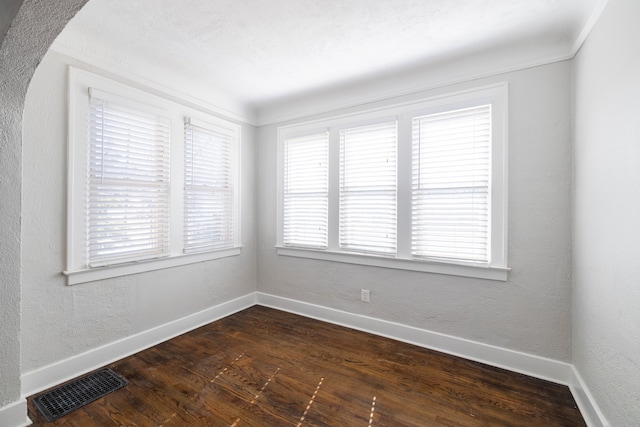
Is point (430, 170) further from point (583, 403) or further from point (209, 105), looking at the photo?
point (209, 105)

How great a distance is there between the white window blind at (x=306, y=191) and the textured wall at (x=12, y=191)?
2.35 meters

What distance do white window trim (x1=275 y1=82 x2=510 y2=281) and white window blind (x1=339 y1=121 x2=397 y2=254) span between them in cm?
8

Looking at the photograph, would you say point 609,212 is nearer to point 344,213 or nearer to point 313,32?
point 344,213

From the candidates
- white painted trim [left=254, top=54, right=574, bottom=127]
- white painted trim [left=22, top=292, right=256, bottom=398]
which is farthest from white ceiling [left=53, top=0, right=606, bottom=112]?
white painted trim [left=22, top=292, right=256, bottom=398]

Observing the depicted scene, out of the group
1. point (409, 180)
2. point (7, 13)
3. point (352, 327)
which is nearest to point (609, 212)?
point (409, 180)

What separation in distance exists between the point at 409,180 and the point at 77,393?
3.13 m

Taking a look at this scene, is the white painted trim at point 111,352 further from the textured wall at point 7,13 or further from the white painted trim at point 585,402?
the white painted trim at point 585,402

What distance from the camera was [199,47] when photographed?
2.36m

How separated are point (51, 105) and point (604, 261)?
382 cm

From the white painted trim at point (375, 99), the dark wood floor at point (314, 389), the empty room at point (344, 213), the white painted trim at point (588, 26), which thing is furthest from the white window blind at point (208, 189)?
the white painted trim at point (588, 26)

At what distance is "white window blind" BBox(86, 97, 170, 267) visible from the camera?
7.48 feet

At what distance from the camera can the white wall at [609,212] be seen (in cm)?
136

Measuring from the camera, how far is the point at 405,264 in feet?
9.18

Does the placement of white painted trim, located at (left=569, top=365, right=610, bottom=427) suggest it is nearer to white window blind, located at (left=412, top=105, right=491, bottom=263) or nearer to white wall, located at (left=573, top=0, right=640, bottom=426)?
white wall, located at (left=573, top=0, right=640, bottom=426)
